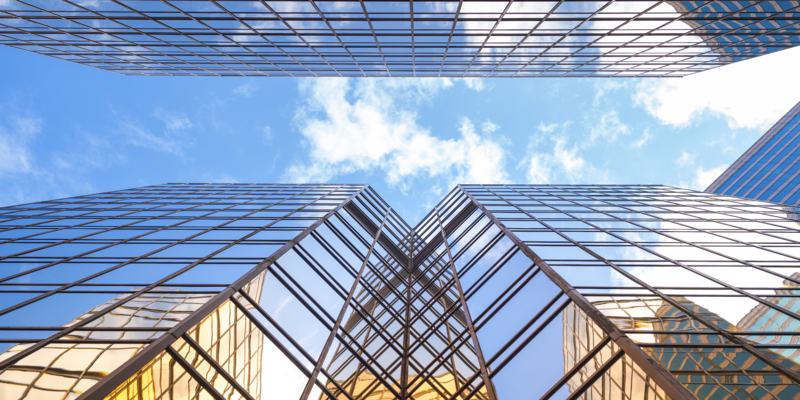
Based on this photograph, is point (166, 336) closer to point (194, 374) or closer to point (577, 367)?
point (194, 374)

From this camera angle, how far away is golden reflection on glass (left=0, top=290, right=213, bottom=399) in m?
5.63

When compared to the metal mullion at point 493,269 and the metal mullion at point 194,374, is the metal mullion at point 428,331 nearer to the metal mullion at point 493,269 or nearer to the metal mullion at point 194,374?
the metal mullion at point 493,269

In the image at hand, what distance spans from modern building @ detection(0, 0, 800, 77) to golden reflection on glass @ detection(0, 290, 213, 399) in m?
11.7

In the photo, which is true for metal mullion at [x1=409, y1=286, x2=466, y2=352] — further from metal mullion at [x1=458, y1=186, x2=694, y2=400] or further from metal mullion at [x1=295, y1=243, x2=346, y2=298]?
metal mullion at [x1=458, y1=186, x2=694, y2=400]

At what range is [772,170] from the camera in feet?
182

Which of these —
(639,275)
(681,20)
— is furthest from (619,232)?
(681,20)

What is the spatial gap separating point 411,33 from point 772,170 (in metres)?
68.6

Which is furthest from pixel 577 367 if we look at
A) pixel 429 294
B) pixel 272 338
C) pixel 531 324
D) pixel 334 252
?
pixel 429 294

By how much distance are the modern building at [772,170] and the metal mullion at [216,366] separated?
6783 cm

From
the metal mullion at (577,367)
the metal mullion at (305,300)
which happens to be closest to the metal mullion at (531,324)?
the metal mullion at (577,367)

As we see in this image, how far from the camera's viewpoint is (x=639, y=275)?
9.79m

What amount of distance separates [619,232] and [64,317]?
665 inches

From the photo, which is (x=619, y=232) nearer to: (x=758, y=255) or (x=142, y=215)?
(x=758, y=255)

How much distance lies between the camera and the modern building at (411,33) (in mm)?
14555
